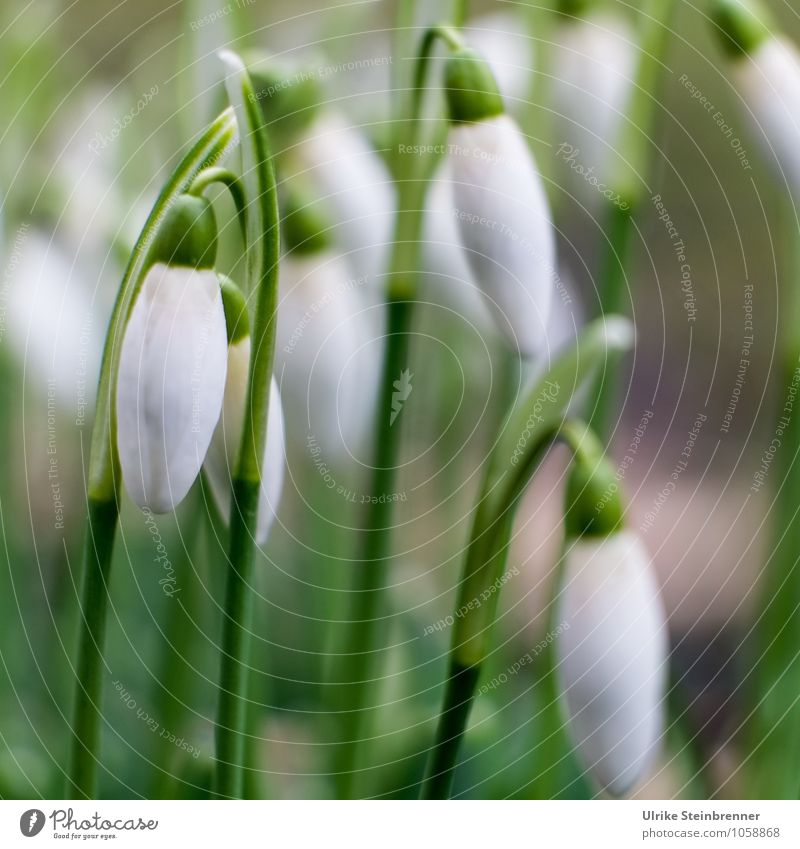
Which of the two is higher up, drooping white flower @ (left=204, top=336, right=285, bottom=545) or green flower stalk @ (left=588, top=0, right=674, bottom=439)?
green flower stalk @ (left=588, top=0, right=674, bottom=439)

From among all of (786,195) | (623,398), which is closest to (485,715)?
(623,398)

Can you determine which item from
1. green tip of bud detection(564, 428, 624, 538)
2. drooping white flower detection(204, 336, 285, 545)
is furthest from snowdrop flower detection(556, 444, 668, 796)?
drooping white flower detection(204, 336, 285, 545)

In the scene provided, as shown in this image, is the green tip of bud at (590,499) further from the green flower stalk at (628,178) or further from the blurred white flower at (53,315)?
the blurred white flower at (53,315)

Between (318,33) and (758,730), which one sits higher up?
(318,33)

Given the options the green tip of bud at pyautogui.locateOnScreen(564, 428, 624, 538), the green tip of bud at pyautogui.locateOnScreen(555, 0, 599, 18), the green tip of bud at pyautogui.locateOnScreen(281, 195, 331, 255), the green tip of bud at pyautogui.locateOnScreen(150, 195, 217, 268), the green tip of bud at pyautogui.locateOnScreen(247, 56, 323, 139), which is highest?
the green tip of bud at pyautogui.locateOnScreen(555, 0, 599, 18)

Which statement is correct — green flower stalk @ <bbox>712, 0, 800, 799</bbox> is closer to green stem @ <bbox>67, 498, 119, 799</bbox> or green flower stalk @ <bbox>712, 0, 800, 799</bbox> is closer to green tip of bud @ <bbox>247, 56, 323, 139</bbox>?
green tip of bud @ <bbox>247, 56, 323, 139</bbox>

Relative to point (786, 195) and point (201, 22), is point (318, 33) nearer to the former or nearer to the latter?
point (201, 22)
